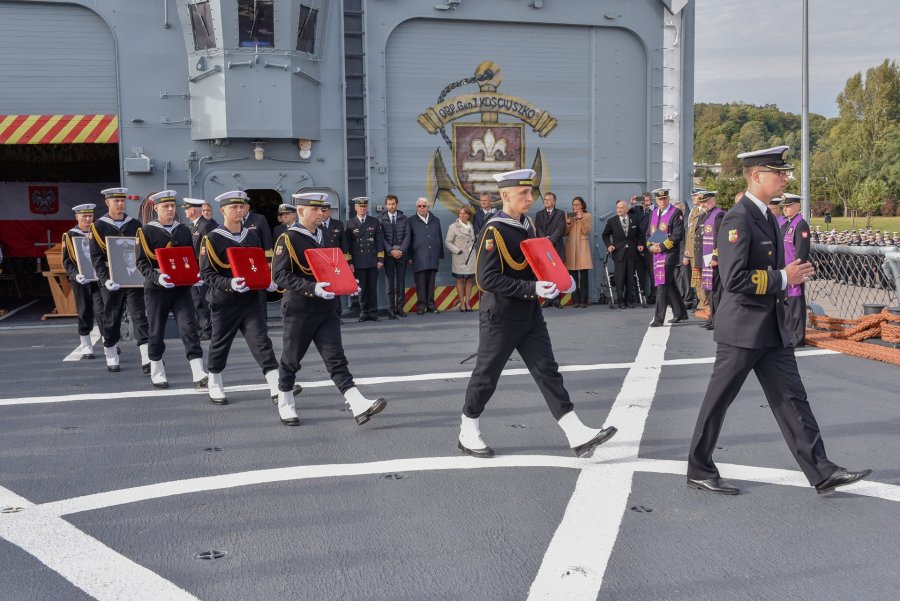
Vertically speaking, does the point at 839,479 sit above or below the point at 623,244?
below

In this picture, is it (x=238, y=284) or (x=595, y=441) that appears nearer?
(x=595, y=441)

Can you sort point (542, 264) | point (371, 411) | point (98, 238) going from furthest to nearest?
point (98, 238) < point (371, 411) < point (542, 264)

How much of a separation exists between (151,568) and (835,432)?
16.9 feet

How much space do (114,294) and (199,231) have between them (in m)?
1.73

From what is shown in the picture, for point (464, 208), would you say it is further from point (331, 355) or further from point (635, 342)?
point (331, 355)

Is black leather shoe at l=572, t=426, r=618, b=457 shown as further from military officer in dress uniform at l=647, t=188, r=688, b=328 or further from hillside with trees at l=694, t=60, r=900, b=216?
hillside with trees at l=694, t=60, r=900, b=216

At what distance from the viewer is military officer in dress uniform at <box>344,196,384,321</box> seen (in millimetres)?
14008

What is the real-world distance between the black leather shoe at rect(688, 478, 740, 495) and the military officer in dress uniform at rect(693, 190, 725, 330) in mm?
5473

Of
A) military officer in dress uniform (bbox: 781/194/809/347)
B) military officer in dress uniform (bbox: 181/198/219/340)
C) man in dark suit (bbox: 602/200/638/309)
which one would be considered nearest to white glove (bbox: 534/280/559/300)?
military officer in dress uniform (bbox: 181/198/219/340)

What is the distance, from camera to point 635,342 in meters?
11.3

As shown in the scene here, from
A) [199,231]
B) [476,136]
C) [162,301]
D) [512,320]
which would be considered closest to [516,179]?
[512,320]

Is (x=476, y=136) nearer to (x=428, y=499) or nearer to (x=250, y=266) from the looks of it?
(x=250, y=266)

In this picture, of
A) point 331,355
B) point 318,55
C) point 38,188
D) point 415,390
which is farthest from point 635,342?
point 38,188

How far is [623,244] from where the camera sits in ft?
49.4
